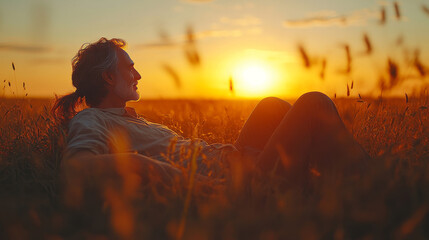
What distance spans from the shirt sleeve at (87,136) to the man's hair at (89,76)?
486mm

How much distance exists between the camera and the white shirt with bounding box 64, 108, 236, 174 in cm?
226

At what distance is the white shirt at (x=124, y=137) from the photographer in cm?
226

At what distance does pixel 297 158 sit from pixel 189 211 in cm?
87

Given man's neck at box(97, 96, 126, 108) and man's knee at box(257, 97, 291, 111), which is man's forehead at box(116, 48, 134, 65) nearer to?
man's neck at box(97, 96, 126, 108)

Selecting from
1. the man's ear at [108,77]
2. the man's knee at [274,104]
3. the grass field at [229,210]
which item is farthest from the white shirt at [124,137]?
the man's knee at [274,104]

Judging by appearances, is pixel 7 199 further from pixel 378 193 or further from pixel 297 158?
pixel 378 193

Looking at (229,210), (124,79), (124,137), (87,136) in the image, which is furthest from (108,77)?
(229,210)

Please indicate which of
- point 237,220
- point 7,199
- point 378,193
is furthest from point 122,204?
point 378,193

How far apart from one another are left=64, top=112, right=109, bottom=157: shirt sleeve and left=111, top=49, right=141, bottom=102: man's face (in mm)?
496

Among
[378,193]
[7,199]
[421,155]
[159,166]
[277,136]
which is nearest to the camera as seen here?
[378,193]

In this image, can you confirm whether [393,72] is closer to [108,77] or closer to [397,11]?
[397,11]

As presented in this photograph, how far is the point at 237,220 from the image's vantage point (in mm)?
1572

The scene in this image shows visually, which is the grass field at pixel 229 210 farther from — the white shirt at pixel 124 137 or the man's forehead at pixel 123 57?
A: the man's forehead at pixel 123 57

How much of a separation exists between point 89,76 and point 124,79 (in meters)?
0.27
